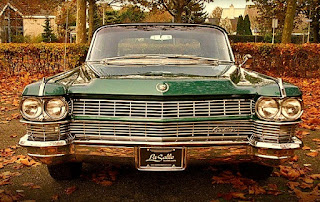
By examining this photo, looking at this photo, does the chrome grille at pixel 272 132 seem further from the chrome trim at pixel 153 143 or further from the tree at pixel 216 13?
the tree at pixel 216 13

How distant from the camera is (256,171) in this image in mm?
3660

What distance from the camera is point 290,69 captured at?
1281 cm

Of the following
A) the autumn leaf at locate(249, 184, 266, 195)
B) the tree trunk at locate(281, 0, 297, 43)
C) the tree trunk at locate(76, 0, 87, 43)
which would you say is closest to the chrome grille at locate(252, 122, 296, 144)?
the autumn leaf at locate(249, 184, 266, 195)

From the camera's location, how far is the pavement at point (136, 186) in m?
3.33

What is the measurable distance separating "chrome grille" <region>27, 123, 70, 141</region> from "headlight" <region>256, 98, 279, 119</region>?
59.2 inches

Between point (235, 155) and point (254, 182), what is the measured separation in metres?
0.80

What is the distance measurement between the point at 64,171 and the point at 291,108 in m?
2.10

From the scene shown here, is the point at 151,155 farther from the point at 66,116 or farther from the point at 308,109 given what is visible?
the point at 308,109

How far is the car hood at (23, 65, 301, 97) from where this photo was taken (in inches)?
114

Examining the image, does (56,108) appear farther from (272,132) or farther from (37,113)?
(272,132)

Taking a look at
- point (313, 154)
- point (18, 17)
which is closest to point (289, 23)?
point (313, 154)

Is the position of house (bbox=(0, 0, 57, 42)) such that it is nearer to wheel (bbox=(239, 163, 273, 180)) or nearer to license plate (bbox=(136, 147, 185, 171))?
wheel (bbox=(239, 163, 273, 180))

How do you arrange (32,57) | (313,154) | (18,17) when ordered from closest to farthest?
(313,154), (32,57), (18,17)

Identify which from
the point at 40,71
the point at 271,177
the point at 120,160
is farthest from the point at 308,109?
the point at 40,71
